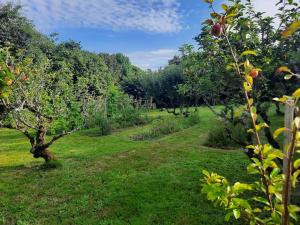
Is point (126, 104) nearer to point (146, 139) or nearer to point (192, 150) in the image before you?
point (146, 139)

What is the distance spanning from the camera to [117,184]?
23.9 feet

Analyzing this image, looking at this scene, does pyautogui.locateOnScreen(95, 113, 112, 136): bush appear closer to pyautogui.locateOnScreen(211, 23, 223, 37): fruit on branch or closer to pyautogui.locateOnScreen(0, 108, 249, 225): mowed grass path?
pyautogui.locateOnScreen(0, 108, 249, 225): mowed grass path

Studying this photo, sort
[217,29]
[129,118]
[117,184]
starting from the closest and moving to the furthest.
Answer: [217,29] < [117,184] < [129,118]

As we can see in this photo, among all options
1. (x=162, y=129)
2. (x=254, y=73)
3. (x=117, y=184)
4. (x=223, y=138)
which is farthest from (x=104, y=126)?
(x=254, y=73)

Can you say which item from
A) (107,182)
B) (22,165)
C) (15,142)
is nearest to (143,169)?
(107,182)

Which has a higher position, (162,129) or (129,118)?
(129,118)

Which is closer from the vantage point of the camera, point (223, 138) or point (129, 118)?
point (223, 138)

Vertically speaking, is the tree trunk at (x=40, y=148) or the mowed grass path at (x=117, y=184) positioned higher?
the tree trunk at (x=40, y=148)

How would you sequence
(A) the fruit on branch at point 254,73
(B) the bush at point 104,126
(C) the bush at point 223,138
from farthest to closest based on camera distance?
(B) the bush at point 104,126 → (C) the bush at point 223,138 → (A) the fruit on branch at point 254,73

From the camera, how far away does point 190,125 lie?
16.3 meters

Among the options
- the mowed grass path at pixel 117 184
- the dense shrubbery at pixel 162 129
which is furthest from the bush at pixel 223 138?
the dense shrubbery at pixel 162 129

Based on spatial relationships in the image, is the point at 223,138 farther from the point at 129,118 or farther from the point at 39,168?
the point at 129,118

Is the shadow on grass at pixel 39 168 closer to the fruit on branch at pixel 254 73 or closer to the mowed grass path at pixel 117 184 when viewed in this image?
the mowed grass path at pixel 117 184

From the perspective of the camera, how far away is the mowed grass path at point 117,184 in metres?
5.75
